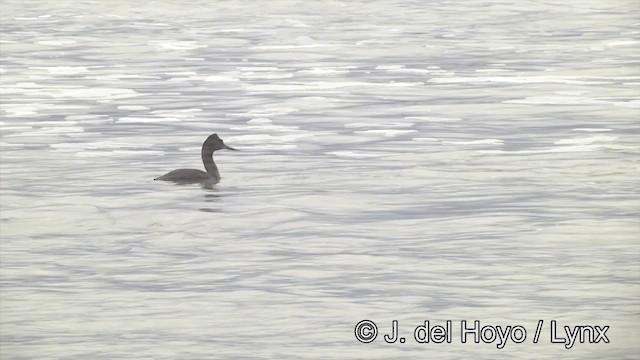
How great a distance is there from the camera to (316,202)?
2300 cm

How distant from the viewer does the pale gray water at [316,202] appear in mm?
15809

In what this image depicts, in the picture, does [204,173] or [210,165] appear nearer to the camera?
[204,173]

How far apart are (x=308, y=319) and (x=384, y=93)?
22.2m

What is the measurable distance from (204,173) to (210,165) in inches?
9.5

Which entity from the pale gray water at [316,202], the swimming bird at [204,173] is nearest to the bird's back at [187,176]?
the swimming bird at [204,173]

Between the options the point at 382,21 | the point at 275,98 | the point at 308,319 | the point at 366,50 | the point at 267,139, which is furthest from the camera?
the point at 382,21

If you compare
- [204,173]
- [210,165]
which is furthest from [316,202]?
[210,165]

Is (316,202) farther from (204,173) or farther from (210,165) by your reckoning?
(210,165)

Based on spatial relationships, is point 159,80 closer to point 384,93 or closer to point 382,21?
point 384,93

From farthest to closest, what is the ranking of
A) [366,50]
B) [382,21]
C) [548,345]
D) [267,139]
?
1. [382,21]
2. [366,50]
3. [267,139]
4. [548,345]

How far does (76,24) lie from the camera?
63.0 meters

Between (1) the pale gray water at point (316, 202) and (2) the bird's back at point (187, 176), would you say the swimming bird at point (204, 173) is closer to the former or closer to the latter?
(2) the bird's back at point (187, 176)

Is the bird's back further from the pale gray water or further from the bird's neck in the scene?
the pale gray water

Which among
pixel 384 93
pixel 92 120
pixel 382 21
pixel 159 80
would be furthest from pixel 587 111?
pixel 382 21
